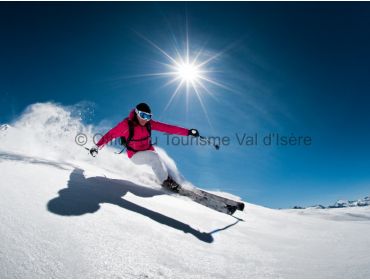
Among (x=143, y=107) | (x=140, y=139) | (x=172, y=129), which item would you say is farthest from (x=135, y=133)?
(x=172, y=129)

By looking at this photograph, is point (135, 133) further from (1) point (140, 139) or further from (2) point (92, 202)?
(2) point (92, 202)

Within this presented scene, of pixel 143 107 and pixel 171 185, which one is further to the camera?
pixel 143 107

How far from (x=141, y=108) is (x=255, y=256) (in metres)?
6.09

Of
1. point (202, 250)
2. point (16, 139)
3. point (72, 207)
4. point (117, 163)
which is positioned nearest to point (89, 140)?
point (117, 163)

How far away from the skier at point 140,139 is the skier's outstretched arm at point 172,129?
0.29m

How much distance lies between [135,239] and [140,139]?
5.89m

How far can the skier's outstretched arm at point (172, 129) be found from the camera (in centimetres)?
948

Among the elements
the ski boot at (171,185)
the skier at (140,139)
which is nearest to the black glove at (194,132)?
the skier at (140,139)
